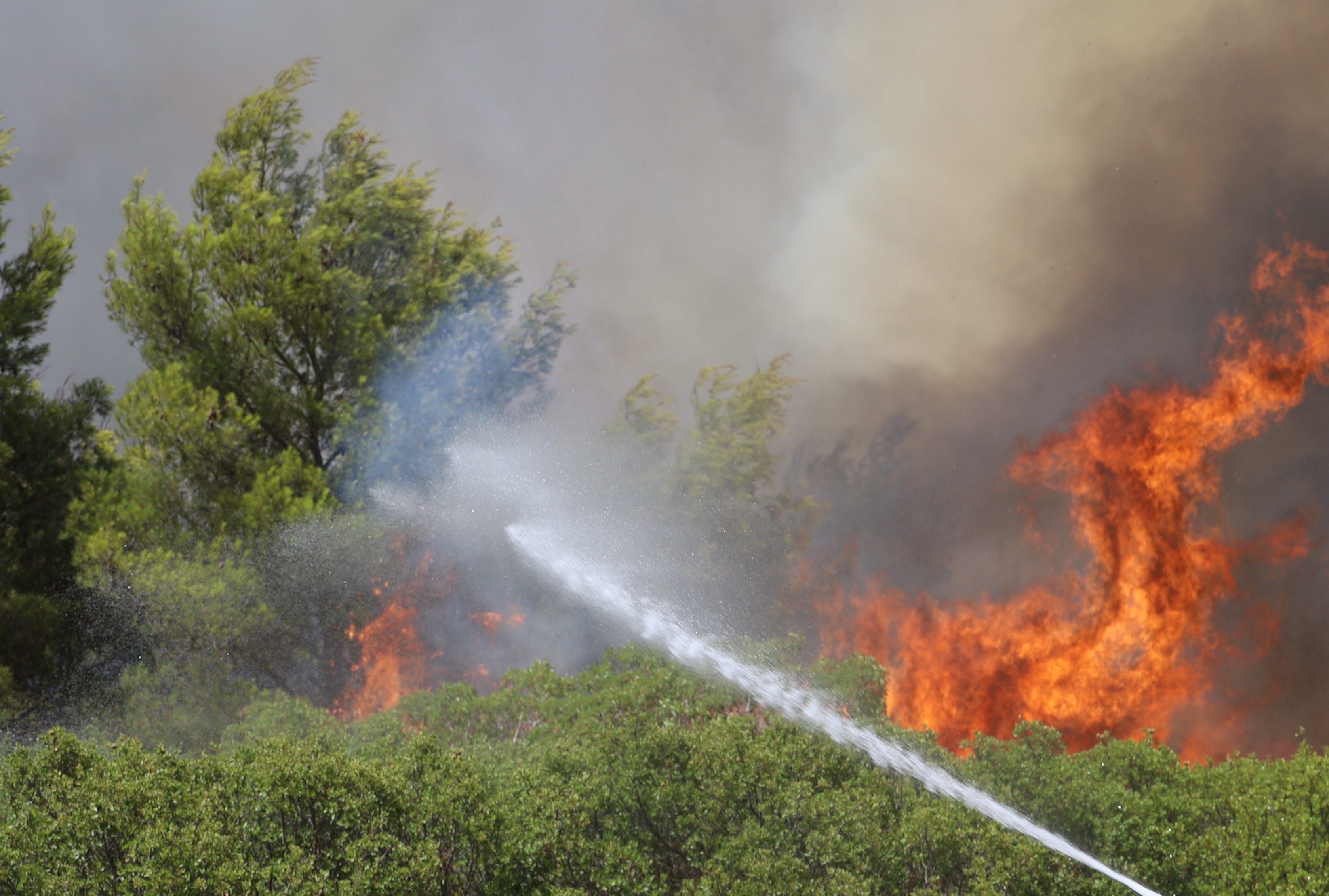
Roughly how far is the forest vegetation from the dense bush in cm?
5

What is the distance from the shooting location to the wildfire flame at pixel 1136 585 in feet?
81.5

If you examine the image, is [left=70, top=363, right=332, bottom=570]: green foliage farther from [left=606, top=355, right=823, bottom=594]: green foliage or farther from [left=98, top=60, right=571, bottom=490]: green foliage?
[left=606, top=355, right=823, bottom=594]: green foliage

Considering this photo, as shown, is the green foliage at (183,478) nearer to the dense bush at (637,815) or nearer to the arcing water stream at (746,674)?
the arcing water stream at (746,674)

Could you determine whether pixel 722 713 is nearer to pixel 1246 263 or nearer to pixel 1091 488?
pixel 1091 488

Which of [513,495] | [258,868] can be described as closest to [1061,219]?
[513,495]

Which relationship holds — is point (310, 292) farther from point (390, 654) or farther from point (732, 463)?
point (732, 463)

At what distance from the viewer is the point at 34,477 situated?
80.2 feet

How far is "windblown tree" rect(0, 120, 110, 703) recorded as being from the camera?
23.4 metres

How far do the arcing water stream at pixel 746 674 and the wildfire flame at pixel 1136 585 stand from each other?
6194 millimetres

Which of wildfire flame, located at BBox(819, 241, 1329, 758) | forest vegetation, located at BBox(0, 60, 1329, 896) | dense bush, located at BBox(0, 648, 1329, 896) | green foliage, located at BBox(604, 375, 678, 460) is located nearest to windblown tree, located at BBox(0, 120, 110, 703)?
forest vegetation, located at BBox(0, 60, 1329, 896)

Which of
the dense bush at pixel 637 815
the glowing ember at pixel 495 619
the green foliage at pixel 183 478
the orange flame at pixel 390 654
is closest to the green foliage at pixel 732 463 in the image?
the glowing ember at pixel 495 619

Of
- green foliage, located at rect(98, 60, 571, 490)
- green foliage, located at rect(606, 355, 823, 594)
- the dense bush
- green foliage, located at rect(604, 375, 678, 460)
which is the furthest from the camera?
green foliage, located at rect(604, 375, 678, 460)

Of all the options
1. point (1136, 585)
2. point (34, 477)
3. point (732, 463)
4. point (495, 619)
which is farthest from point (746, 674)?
point (34, 477)

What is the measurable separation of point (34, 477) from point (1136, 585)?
27.2m
